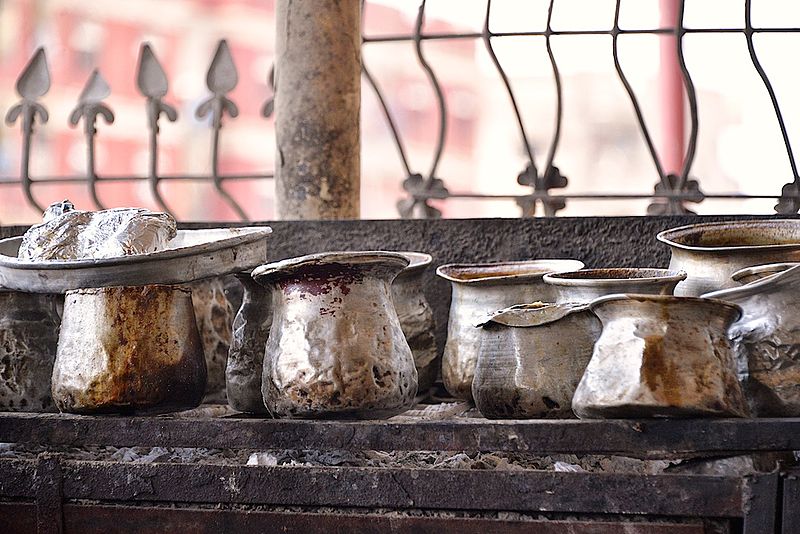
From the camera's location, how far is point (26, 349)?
56.6 inches

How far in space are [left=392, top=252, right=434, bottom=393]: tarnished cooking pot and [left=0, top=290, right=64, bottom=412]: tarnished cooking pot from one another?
19.6 inches

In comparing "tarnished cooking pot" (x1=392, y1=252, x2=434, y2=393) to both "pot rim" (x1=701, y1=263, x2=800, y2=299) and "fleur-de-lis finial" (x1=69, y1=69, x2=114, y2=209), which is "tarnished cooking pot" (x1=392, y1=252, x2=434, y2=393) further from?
"fleur-de-lis finial" (x1=69, y1=69, x2=114, y2=209)

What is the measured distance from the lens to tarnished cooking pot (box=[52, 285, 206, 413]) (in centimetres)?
127

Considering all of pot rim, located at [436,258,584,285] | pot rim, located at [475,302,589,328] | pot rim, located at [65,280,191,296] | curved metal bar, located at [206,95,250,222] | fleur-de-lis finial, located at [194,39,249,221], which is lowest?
pot rim, located at [475,302,589,328]

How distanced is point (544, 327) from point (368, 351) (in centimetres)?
22

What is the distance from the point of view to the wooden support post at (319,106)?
1848 mm

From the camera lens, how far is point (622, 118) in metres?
8.02

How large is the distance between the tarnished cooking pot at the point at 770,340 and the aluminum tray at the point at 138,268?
64 centimetres

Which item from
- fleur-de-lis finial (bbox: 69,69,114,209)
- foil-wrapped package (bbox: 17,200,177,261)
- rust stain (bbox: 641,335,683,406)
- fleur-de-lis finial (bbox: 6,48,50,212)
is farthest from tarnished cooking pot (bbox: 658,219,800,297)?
fleur-de-lis finial (bbox: 6,48,50,212)

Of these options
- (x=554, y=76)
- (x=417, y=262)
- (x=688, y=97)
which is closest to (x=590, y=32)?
(x=554, y=76)

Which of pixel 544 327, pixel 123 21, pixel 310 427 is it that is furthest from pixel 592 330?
pixel 123 21

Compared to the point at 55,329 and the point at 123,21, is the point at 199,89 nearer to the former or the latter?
the point at 123,21

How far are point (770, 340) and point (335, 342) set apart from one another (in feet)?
1.72

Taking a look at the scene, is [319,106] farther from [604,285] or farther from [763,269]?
[763,269]
